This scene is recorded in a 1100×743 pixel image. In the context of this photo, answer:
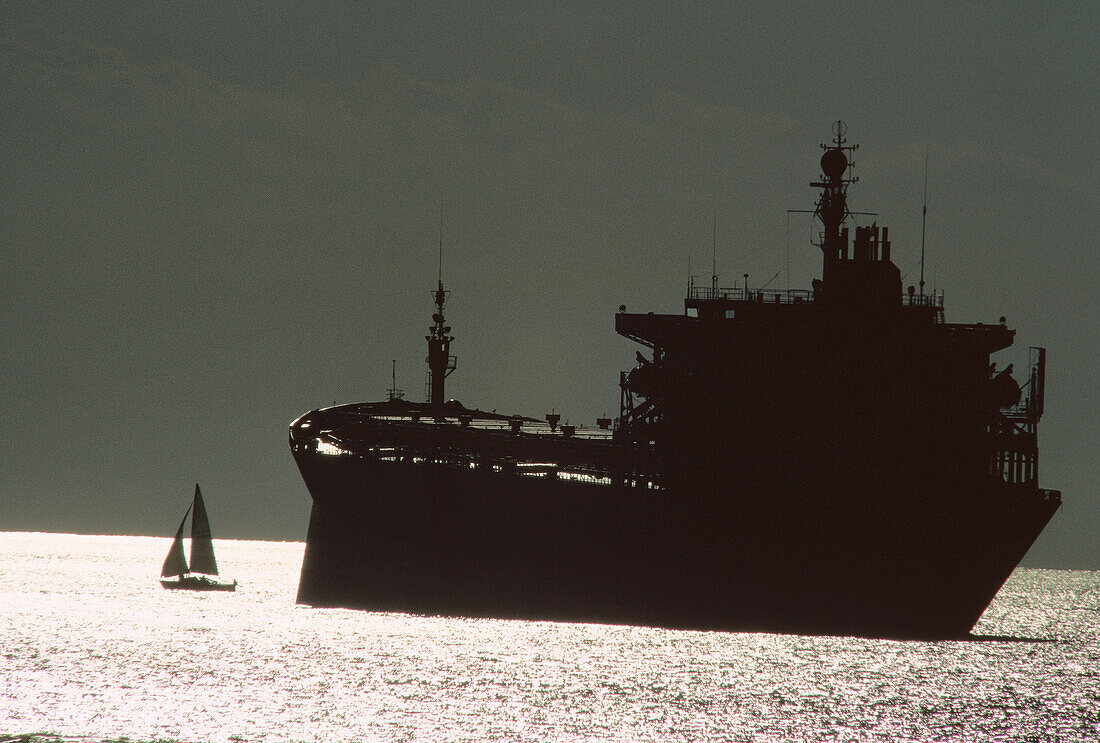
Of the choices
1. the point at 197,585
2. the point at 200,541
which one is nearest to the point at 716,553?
the point at 200,541

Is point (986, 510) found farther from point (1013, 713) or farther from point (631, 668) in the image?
point (631, 668)

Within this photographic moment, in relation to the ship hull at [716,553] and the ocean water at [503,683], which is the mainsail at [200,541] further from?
the ship hull at [716,553]

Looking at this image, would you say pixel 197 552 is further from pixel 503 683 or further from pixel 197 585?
pixel 503 683

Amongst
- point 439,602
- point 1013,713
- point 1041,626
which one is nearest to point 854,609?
point 1013,713

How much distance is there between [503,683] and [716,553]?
35.2 feet

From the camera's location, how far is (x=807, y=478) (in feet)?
203

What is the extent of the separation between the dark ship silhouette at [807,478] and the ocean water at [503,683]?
3.79 meters

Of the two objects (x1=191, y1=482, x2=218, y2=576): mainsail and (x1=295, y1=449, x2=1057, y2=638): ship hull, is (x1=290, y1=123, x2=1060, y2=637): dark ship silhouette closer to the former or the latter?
(x1=295, y1=449, x2=1057, y2=638): ship hull

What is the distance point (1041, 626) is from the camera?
413 feet

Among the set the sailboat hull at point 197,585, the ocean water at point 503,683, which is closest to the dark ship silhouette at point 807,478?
the ocean water at point 503,683

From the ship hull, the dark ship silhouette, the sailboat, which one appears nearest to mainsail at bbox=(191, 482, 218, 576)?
the sailboat

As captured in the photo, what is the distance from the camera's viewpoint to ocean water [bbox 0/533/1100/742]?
A: 53.3 meters

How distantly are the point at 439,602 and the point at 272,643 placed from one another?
30.0 feet

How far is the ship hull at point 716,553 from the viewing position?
6075 centimetres
